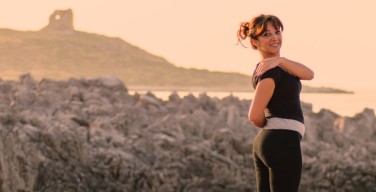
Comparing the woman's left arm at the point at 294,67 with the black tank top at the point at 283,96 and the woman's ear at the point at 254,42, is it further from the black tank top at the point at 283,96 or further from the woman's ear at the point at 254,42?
the woman's ear at the point at 254,42

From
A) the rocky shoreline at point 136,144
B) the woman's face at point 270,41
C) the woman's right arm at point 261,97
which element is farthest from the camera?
the rocky shoreline at point 136,144

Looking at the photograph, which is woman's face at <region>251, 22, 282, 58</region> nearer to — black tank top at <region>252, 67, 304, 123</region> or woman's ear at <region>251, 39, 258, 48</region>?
woman's ear at <region>251, 39, 258, 48</region>

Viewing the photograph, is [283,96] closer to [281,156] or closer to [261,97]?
[261,97]

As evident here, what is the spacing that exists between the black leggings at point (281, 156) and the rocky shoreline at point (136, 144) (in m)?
5.35

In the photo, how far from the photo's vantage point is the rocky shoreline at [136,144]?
9.93 m

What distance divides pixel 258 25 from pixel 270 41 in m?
0.12

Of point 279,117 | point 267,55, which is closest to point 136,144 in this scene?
point 267,55

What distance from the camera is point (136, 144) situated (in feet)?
34.3

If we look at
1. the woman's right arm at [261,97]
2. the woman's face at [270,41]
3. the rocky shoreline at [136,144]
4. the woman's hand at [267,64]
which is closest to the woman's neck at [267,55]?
the woman's face at [270,41]

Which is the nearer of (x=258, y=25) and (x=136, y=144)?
(x=258, y=25)

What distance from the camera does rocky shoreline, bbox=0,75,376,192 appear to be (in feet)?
32.6

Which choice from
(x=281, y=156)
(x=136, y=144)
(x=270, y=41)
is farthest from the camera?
(x=136, y=144)

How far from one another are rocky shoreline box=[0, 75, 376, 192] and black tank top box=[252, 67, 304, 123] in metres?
5.41

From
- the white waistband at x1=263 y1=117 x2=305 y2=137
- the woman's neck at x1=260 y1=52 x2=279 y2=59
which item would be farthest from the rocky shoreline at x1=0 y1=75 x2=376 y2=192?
the white waistband at x1=263 y1=117 x2=305 y2=137
